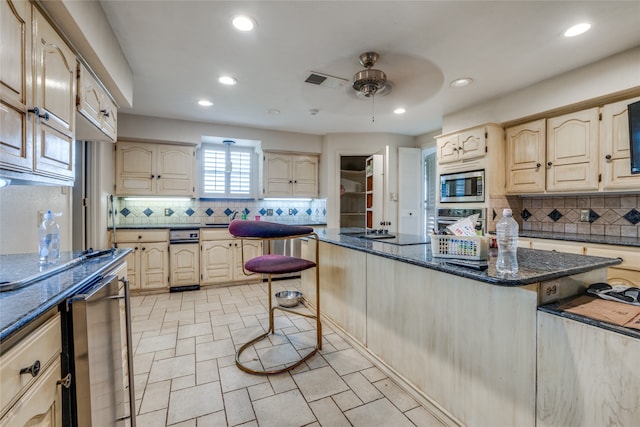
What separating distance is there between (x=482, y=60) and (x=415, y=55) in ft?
2.07

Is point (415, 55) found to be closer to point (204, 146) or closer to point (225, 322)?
point (225, 322)

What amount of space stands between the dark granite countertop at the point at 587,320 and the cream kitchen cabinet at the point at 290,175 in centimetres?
399

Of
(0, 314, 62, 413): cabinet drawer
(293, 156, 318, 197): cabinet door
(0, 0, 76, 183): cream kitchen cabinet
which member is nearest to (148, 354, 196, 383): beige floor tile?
(0, 314, 62, 413): cabinet drawer

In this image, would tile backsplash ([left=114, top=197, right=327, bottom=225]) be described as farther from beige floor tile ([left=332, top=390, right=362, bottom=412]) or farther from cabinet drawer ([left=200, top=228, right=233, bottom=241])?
beige floor tile ([left=332, top=390, right=362, bottom=412])

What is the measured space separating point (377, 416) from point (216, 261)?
3.19m

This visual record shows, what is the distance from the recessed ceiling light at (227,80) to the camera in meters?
2.78

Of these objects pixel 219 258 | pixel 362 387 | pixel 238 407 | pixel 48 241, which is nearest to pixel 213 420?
pixel 238 407

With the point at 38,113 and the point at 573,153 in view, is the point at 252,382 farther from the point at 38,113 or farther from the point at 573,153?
the point at 573,153

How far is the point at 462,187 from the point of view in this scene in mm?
3447

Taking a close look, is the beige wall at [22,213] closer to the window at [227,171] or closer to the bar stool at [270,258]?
the bar stool at [270,258]

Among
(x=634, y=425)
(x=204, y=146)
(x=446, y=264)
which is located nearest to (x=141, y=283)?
(x=204, y=146)

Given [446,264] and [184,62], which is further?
[184,62]

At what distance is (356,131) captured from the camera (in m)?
4.75

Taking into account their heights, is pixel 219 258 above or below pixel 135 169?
below
